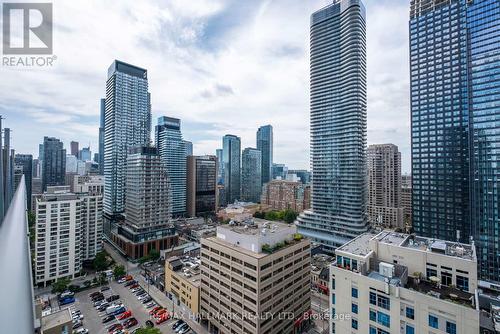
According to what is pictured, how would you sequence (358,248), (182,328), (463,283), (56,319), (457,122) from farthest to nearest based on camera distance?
(457,122), (182,328), (56,319), (358,248), (463,283)

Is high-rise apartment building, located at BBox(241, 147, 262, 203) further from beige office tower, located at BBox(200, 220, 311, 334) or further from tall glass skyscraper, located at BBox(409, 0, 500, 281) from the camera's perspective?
beige office tower, located at BBox(200, 220, 311, 334)

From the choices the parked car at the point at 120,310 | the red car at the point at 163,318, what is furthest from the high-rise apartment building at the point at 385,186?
the parked car at the point at 120,310

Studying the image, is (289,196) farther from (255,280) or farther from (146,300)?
(255,280)

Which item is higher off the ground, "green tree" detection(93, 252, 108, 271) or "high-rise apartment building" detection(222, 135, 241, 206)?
"high-rise apartment building" detection(222, 135, 241, 206)

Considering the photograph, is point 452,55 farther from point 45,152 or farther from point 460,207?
point 45,152

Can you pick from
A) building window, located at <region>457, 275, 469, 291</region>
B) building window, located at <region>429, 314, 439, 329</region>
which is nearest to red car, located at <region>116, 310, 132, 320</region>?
building window, located at <region>429, 314, 439, 329</region>

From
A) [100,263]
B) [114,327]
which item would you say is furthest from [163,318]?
[100,263]

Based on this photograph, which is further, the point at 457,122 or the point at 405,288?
the point at 457,122
